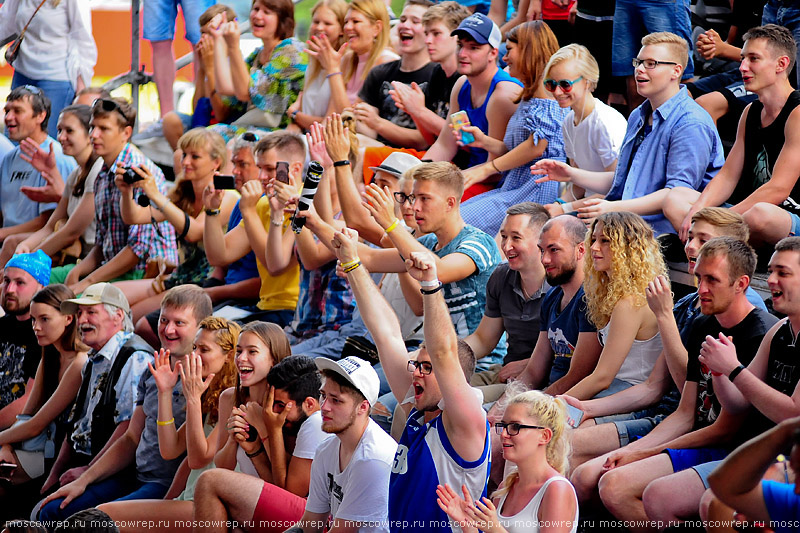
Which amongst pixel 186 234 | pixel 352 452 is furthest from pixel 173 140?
pixel 352 452

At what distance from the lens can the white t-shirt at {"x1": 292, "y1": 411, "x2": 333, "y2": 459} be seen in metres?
4.16

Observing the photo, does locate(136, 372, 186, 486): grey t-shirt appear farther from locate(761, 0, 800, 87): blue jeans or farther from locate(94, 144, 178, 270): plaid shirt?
locate(761, 0, 800, 87): blue jeans

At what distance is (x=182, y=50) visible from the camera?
40.3 feet

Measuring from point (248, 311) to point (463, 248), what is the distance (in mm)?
1663

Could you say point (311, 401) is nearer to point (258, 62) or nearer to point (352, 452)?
point (352, 452)

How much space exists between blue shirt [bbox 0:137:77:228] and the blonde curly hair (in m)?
5.06

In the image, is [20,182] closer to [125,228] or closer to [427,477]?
[125,228]

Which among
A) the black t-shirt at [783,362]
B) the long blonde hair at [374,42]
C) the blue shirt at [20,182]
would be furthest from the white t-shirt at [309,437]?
the blue shirt at [20,182]

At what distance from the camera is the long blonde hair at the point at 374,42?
702 cm

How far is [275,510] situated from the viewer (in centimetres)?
410

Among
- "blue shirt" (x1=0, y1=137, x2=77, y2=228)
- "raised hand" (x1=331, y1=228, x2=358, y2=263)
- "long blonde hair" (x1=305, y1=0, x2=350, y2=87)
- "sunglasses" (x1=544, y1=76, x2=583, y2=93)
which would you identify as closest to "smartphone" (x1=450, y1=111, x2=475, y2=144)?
"sunglasses" (x1=544, y1=76, x2=583, y2=93)

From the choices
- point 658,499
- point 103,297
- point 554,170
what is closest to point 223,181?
point 103,297

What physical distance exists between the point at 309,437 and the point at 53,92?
5.63 metres

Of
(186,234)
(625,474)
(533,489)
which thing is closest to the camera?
(533,489)
